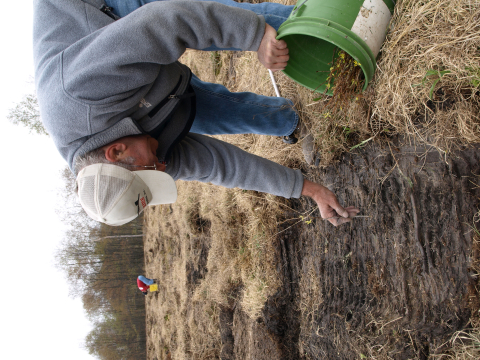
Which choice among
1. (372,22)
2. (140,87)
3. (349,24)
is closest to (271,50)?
(349,24)

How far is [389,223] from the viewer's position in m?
1.64

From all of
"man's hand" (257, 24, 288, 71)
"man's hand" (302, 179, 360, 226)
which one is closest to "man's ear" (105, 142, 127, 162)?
"man's hand" (257, 24, 288, 71)

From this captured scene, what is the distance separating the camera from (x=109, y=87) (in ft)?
3.81

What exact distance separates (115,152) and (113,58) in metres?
0.42

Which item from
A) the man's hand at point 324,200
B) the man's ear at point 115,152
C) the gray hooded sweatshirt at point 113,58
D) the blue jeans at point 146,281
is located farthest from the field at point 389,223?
the blue jeans at point 146,281

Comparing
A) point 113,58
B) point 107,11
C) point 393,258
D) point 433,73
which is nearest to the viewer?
point 113,58

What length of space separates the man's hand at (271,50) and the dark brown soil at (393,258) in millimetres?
778

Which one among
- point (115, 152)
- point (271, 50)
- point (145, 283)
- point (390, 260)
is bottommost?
point (145, 283)

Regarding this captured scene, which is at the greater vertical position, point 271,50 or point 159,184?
point 271,50

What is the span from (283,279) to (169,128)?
1642 millimetres

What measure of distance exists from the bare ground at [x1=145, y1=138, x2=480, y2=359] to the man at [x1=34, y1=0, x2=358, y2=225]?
0.95 ft

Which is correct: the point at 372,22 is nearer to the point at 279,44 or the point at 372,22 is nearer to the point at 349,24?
the point at 349,24

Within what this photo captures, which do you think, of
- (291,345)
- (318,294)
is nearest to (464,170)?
(318,294)

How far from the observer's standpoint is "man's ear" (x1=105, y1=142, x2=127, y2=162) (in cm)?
131
